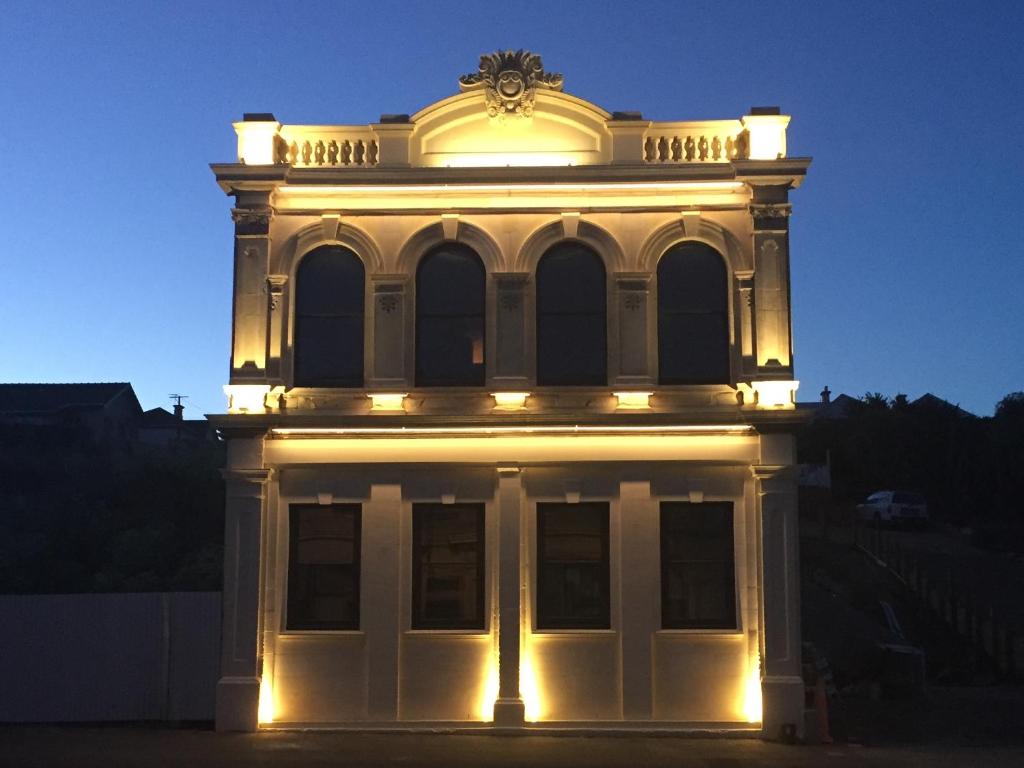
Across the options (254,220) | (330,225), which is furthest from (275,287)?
(330,225)

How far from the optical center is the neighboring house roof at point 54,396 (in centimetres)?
4894

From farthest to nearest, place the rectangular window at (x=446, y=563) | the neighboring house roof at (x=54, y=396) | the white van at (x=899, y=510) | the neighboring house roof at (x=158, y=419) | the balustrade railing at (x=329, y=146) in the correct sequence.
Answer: the neighboring house roof at (x=158, y=419)
the neighboring house roof at (x=54, y=396)
the white van at (x=899, y=510)
the balustrade railing at (x=329, y=146)
the rectangular window at (x=446, y=563)

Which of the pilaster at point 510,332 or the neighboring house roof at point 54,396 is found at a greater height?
the neighboring house roof at point 54,396

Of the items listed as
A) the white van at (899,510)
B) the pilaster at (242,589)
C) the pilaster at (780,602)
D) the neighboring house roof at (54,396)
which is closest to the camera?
the pilaster at (780,602)

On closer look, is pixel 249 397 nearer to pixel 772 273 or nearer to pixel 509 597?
pixel 509 597

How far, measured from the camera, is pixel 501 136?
17.5 m

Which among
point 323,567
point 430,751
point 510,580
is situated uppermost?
point 323,567

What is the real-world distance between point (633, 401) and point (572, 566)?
2.40 m

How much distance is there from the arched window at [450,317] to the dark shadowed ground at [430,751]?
4.88 meters

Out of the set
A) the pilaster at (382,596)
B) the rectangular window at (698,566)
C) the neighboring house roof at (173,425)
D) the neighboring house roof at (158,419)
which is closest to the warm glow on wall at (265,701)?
the pilaster at (382,596)

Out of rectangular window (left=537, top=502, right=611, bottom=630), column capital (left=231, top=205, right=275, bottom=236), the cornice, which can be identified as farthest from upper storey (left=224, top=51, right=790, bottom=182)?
rectangular window (left=537, top=502, right=611, bottom=630)

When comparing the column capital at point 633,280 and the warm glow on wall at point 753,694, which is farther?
the column capital at point 633,280

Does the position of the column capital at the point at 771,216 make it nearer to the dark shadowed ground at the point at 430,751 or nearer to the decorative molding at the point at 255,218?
the decorative molding at the point at 255,218

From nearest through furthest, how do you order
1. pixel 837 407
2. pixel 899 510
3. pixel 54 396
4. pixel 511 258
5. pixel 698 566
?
pixel 698 566, pixel 511 258, pixel 899 510, pixel 54 396, pixel 837 407
